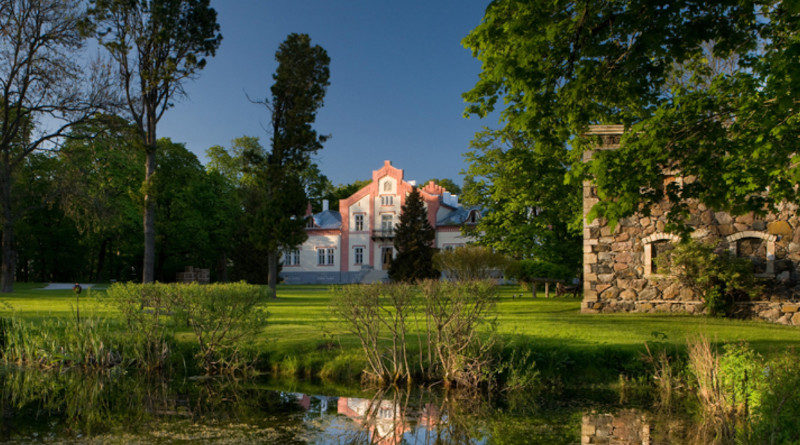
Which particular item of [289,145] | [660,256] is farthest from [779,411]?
[289,145]

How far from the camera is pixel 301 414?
8.41m

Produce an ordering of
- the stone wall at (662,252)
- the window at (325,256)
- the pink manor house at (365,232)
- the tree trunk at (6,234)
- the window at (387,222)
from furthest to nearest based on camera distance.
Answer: the window at (325,256) → the window at (387,222) → the pink manor house at (365,232) → the tree trunk at (6,234) → the stone wall at (662,252)

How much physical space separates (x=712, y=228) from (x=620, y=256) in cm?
259

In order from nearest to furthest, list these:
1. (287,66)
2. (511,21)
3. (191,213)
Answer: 1. (511,21)
2. (287,66)
3. (191,213)

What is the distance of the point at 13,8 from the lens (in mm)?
23500

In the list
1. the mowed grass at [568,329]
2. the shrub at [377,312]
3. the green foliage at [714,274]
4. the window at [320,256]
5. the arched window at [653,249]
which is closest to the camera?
the shrub at [377,312]

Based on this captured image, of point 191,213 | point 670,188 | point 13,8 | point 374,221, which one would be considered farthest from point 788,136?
point 374,221

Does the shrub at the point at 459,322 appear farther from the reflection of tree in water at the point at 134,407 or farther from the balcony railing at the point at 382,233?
the balcony railing at the point at 382,233

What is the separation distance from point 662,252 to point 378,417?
12288mm

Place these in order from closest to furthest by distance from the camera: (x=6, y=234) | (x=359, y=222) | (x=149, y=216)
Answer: (x=149, y=216), (x=6, y=234), (x=359, y=222)

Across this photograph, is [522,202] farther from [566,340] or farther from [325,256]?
[325,256]

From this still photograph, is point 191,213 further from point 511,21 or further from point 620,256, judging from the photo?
point 511,21

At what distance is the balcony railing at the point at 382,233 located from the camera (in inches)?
2014

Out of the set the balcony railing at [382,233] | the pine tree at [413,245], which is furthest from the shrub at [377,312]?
the balcony railing at [382,233]
